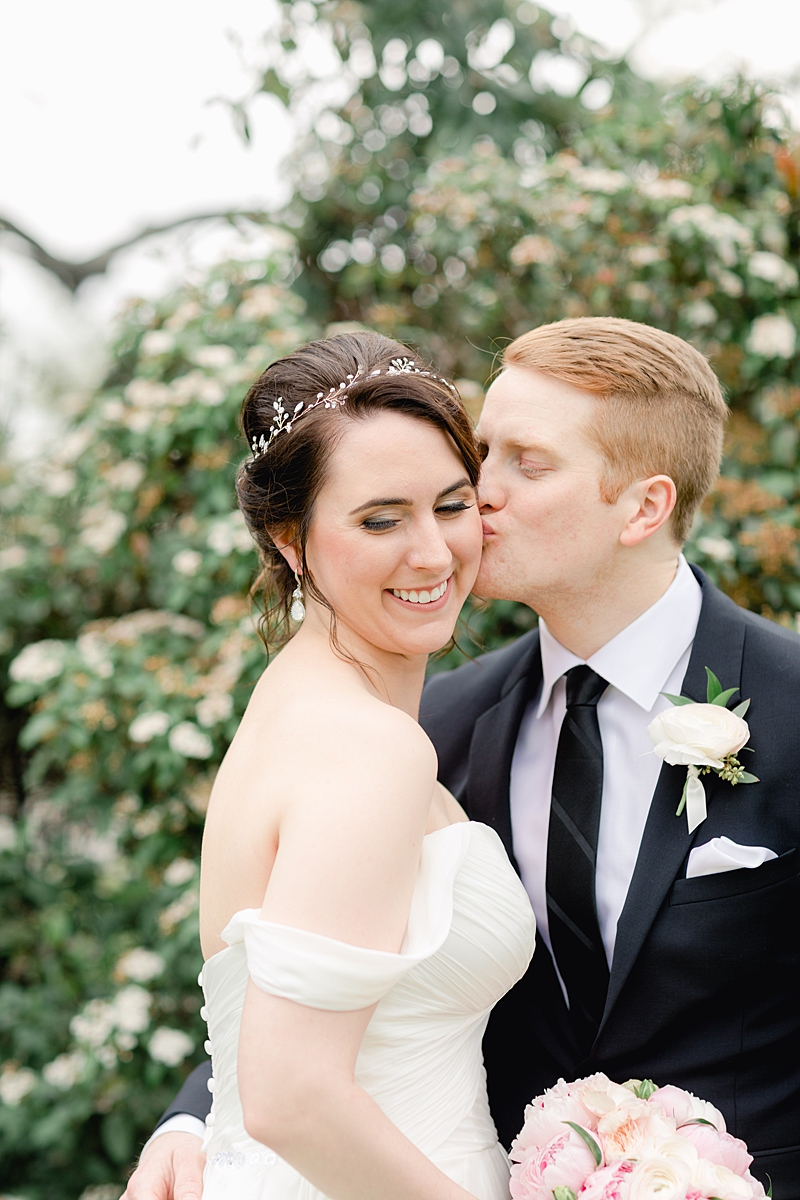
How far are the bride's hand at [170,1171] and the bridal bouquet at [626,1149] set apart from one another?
74cm

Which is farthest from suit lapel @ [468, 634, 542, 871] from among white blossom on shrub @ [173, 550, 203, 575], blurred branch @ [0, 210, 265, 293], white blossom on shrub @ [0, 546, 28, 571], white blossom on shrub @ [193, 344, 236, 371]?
blurred branch @ [0, 210, 265, 293]

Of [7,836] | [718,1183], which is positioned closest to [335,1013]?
[718,1183]

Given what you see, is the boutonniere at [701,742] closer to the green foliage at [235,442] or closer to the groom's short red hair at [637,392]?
the groom's short red hair at [637,392]

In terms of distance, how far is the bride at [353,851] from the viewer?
4.47ft

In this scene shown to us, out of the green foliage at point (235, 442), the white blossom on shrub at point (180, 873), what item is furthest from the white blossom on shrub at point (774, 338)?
the white blossom on shrub at point (180, 873)

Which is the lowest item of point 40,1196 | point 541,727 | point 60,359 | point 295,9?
point 40,1196

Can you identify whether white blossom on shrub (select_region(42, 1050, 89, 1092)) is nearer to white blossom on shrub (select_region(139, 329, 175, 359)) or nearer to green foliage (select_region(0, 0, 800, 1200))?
green foliage (select_region(0, 0, 800, 1200))

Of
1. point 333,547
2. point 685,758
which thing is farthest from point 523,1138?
point 333,547

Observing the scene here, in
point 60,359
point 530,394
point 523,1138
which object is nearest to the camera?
point 523,1138

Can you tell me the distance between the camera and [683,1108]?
1.70m

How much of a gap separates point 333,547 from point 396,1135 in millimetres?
959

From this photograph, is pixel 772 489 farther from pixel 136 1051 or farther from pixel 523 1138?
pixel 136 1051

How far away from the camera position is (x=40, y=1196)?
386 centimetres

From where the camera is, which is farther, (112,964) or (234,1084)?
(112,964)
